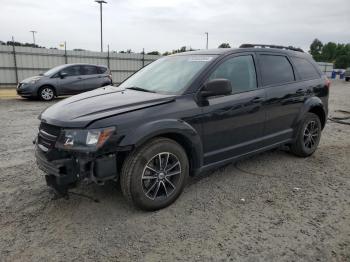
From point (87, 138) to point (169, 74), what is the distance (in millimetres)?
1629

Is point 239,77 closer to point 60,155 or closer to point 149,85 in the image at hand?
point 149,85

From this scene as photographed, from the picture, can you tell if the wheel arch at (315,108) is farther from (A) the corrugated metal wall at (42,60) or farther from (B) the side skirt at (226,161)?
(A) the corrugated metal wall at (42,60)

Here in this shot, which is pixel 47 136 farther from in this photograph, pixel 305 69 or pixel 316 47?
pixel 316 47

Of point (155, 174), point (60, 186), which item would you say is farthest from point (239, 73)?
point (60, 186)

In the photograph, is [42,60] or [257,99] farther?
[42,60]

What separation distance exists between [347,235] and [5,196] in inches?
148

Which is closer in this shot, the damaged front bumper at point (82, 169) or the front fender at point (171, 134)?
the damaged front bumper at point (82, 169)

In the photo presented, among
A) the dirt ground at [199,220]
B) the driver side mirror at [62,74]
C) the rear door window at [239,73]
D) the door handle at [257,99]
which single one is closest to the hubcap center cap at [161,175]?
the dirt ground at [199,220]

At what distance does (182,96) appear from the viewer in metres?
3.68

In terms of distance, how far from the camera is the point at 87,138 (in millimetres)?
3059

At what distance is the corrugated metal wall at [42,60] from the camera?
20.2 metres

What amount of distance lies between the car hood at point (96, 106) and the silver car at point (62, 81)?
A: 33.1ft

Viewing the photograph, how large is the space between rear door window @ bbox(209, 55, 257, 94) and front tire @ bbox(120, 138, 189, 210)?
1.11 meters

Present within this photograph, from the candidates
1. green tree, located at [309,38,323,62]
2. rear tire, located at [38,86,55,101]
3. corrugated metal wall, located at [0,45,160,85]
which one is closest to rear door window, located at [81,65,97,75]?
rear tire, located at [38,86,55,101]
